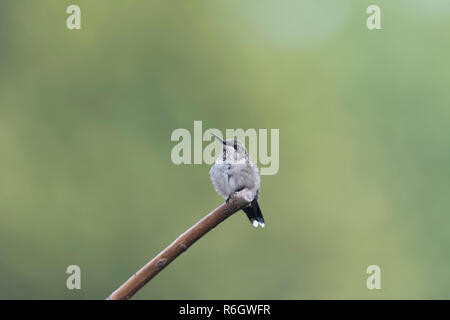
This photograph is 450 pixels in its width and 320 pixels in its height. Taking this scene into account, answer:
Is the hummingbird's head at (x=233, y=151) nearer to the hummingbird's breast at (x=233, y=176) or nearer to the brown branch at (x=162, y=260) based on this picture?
the hummingbird's breast at (x=233, y=176)

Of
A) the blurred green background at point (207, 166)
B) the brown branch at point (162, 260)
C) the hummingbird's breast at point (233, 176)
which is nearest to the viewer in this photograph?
the brown branch at point (162, 260)

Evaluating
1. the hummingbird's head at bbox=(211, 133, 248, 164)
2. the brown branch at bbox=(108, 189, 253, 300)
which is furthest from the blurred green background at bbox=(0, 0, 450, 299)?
the brown branch at bbox=(108, 189, 253, 300)

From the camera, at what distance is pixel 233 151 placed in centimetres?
603

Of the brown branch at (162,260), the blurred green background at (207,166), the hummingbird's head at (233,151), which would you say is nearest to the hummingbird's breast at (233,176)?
the hummingbird's head at (233,151)

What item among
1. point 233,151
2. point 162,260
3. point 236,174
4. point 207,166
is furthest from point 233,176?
point 207,166

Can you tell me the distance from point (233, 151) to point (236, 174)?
1.59 ft

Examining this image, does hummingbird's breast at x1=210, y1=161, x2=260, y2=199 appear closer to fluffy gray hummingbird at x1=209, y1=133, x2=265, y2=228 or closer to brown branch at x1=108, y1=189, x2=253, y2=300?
fluffy gray hummingbird at x1=209, y1=133, x2=265, y2=228

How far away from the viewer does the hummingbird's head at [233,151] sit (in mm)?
5938

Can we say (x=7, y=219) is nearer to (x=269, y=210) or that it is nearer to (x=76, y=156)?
(x=76, y=156)

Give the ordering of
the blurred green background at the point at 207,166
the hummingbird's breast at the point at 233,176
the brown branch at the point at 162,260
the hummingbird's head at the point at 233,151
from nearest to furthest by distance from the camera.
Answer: the brown branch at the point at 162,260 → the hummingbird's breast at the point at 233,176 → the hummingbird's head at the point at 233,151 → the blurred green background at the point at 207,166

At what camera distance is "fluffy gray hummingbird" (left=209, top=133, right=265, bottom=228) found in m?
5.54
